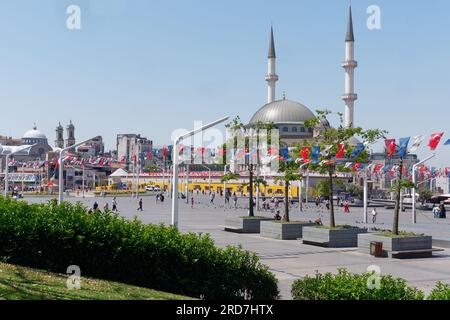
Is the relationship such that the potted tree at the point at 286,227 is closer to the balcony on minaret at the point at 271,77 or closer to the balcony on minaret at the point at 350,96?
the balcony on minaret at the point at 350,96

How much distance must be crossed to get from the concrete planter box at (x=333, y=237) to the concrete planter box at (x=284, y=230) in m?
2.21

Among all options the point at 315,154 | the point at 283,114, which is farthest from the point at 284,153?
the point at 283,114

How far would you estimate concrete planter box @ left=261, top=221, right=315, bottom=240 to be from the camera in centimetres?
2653

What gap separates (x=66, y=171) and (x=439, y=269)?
424 feet

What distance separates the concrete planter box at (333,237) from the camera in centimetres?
2359

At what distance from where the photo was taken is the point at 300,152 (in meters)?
29.2

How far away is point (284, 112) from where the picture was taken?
117 meters

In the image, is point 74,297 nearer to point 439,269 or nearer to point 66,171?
point 439,269

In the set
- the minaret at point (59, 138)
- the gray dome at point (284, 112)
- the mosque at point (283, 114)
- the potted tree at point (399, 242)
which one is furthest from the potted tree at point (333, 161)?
the minaret at point (59, 138)

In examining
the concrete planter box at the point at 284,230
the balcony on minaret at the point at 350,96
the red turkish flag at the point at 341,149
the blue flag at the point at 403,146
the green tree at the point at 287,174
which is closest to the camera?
the blue flag at the point at 403,146

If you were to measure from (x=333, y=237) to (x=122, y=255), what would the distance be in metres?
13.9

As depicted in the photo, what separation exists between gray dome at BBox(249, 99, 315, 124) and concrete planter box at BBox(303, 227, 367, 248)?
300ft

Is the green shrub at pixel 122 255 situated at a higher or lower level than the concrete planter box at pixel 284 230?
higher
